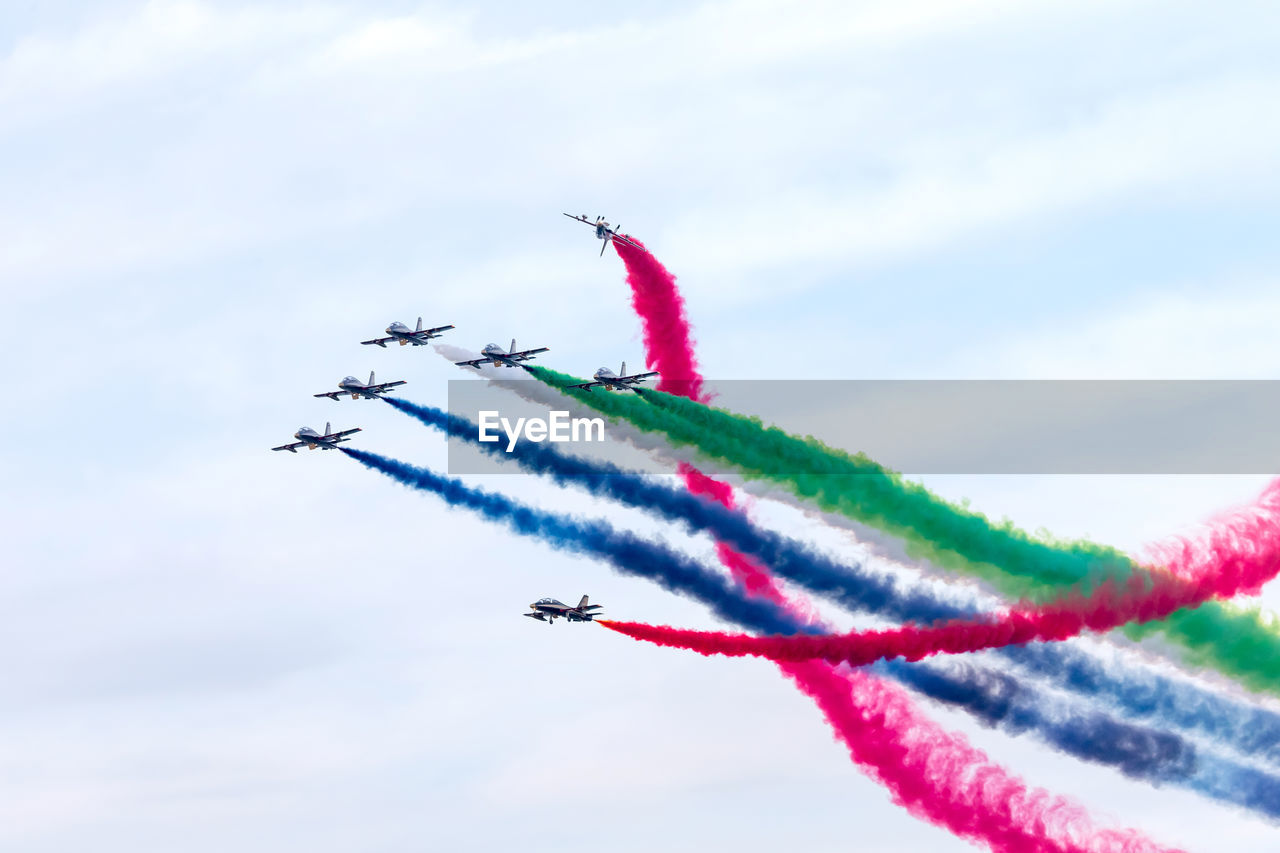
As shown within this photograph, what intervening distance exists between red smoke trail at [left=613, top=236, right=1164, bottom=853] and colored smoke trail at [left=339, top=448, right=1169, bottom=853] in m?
0.06

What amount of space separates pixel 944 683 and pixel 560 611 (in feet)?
74.6

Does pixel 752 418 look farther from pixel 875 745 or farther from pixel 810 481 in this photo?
pixel 875 745

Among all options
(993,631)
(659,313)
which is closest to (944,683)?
(993,631)

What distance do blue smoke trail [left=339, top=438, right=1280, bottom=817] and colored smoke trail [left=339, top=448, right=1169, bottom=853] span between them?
0.08 m

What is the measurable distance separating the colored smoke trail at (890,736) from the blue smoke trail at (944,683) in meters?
0.08

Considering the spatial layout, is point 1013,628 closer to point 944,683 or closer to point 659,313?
point 944,683

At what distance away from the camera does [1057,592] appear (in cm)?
12656

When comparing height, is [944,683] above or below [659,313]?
below

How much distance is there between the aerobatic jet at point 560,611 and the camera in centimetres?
13400

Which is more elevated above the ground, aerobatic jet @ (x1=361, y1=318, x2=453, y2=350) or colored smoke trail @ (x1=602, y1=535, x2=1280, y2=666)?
aerobatic jet @ (x1=361, y1=318, x2=453, y2=350)

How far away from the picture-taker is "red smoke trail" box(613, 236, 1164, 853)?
125938 millimetres

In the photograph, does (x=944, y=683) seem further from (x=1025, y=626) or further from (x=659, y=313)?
(x=659, y=313)

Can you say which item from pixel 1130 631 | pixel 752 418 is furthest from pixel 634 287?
pixel 1130 631

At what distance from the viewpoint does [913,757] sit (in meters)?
130
